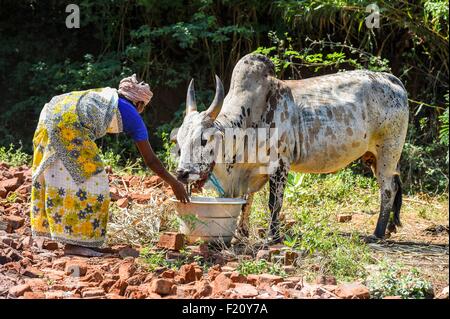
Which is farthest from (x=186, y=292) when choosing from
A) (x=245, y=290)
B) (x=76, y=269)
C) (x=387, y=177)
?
(x=387, y=177)

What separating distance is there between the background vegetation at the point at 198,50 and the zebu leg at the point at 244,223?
2594 mm

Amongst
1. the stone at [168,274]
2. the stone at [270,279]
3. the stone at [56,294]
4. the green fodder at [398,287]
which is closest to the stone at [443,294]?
the green fodder at [398,287]

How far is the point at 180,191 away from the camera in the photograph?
17.5ft

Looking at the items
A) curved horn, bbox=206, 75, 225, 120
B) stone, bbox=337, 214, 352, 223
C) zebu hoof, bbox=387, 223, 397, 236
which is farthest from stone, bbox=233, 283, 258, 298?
stone, bbox=337, 214, 352, 223

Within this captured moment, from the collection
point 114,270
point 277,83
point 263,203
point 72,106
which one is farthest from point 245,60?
point 114,270

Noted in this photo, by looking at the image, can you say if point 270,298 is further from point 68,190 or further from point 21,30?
point 21,30

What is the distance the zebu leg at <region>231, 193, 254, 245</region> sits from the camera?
5835 mm

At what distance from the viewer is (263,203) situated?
6605 millimetres

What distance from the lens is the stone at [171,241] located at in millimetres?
5395

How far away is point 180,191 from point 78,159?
0.72m

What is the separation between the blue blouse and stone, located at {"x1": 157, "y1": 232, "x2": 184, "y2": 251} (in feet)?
2.36

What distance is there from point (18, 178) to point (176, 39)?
3.56 metres

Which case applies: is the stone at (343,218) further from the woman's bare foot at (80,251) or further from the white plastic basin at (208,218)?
the woman's bare foot at (80,251)

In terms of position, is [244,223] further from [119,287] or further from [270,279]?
[119,287]
